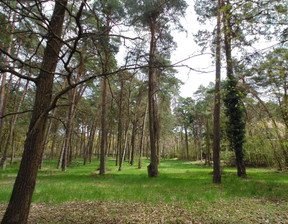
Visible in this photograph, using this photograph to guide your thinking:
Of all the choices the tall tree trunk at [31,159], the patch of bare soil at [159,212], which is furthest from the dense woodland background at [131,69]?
the patch of bare soil at [159,212]

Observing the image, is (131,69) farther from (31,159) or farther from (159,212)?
(159,212)

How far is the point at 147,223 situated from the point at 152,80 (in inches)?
390

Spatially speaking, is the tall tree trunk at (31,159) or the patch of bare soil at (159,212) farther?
the patch of bare soil at (159,212)

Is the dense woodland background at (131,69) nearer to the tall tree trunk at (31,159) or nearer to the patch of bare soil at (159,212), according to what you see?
the tall tree trunk at (31,159)

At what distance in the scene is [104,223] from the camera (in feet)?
13.5

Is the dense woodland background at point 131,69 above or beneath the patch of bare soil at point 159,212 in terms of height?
above

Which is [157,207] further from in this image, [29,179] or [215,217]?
[29,179]

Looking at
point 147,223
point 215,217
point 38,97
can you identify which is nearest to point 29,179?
point 38,97

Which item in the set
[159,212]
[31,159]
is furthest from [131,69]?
[159,212]

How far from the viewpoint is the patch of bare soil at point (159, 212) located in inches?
167

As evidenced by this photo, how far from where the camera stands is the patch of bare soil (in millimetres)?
4238

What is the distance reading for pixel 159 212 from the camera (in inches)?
188

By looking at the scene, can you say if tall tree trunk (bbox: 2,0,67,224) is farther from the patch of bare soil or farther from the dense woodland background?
the patch of bare soil

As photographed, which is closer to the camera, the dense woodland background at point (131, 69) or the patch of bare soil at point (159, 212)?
the dense woodland background at point (131, 69)
